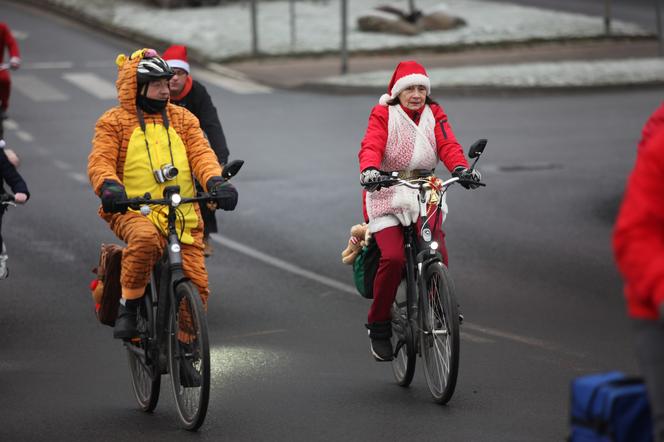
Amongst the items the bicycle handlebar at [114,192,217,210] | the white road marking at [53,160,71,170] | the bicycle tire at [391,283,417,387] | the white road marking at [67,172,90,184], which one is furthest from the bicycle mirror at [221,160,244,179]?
the white road marking at [53,160,71,170]

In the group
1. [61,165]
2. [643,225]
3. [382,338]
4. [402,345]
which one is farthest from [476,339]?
[61,165]

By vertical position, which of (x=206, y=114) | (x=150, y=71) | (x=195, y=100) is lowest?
(x=206, y=114)

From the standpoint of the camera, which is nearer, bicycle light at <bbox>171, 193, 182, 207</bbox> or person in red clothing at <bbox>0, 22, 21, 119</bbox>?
bicycle light at <bbox>171, 193, 182, 207</bbox>

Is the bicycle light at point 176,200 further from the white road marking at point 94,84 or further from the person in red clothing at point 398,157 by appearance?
the white road marking at point 94,84

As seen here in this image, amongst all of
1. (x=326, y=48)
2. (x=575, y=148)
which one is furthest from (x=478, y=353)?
(x=326, y=48)

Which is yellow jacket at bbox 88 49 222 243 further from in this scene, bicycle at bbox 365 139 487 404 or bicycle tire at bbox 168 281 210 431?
bicycle at bbox 365 139 487 404

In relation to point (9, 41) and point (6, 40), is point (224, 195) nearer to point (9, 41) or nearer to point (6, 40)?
point (9, 41)

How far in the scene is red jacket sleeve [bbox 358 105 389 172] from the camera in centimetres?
850

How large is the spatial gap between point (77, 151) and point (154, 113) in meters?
11.4

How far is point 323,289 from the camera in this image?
471 inches

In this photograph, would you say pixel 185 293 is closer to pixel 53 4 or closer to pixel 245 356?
pixel 245 356

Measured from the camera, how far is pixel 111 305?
837 centimetres

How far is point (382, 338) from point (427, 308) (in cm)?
65

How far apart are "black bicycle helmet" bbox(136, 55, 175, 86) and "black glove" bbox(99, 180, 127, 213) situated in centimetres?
83
